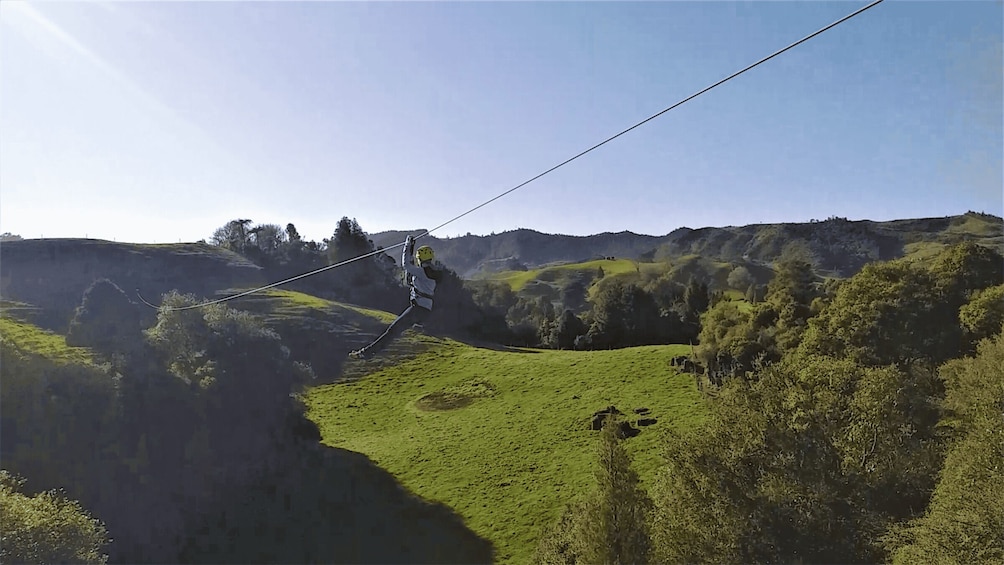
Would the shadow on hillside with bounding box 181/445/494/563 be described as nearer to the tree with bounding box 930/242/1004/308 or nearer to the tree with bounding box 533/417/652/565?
the tree with bounding box 533/417/652/565

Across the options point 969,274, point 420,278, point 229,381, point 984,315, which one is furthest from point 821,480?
point 229,381

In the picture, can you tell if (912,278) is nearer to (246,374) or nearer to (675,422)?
(675,422)

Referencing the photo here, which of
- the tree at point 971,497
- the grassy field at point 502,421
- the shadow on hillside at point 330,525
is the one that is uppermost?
the tree at point 971,497

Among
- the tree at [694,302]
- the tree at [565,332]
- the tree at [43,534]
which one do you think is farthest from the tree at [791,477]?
the tree at [565,332]

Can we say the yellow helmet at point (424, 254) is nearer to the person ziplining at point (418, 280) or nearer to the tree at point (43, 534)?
the person ziplining at point (418, 280)

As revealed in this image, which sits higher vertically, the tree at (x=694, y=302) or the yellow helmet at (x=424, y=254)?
the yellow helmet at (x=424, y=254)

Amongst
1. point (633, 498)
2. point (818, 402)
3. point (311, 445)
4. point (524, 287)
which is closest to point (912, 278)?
point (818, 402)

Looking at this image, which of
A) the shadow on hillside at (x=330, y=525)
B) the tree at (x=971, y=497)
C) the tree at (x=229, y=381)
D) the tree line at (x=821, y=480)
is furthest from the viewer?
the tree at (x=229, y=381)

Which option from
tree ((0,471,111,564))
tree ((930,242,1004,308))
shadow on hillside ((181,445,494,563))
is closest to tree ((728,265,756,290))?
tree ((930,242,1004,308))

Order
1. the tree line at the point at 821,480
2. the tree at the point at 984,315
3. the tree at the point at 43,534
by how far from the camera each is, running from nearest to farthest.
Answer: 1. the tree at the point at 43,534
2. the tree line at the point at 821,480
3. the tree at the point at 984,315
